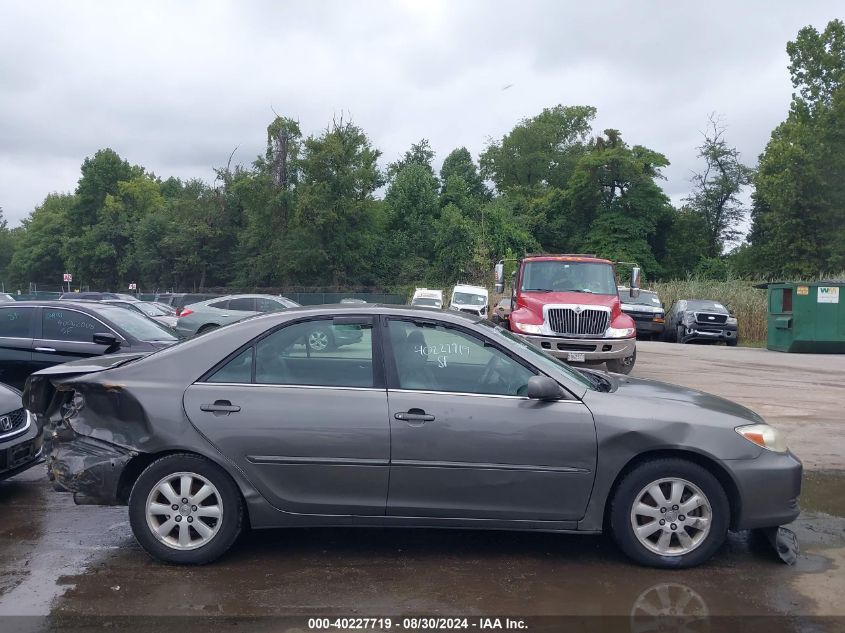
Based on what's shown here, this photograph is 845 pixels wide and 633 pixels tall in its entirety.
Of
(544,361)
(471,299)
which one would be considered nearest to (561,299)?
(544,361)

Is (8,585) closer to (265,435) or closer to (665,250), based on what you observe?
(265,435)

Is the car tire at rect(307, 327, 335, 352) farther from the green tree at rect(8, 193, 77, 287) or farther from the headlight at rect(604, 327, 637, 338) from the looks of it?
the green tree at rect(8, 193, 77, 287)

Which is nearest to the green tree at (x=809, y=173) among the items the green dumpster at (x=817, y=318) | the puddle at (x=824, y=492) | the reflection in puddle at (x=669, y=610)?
the green dumpster at (x=817, y=318)

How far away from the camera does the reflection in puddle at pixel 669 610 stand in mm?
3949

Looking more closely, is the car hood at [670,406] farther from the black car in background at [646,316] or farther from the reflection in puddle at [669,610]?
the black car in background at [646,316]

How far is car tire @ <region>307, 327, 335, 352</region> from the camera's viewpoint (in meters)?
5.02

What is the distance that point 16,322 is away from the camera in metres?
9.38

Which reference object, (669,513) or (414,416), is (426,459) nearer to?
(414,416)

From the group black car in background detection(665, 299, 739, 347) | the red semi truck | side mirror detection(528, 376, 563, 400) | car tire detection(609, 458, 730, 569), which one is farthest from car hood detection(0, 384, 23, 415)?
black car in background detection(665, 299, 739, 347)

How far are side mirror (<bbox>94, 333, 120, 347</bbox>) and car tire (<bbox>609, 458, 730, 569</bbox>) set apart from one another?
6634 millimetres

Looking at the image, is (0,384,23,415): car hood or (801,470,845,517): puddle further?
(0,384,23,415): car hood

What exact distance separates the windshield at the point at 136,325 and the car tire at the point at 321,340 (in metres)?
5.15

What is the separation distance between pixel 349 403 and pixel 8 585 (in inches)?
88.8

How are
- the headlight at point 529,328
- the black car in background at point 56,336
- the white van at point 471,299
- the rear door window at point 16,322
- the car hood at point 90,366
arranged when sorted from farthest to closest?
1. the white van at point 471,299
2. the headlight at point 529,328
3. the rear door window at point 16,322
4. the black car in background at point 56,336
5. the car hood at point 90,366
